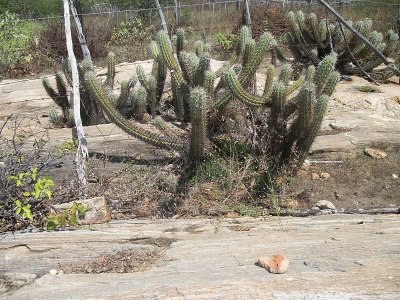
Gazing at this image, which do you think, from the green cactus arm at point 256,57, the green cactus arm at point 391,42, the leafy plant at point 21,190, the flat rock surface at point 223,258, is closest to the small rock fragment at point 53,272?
the flat rock surface at point 223,258

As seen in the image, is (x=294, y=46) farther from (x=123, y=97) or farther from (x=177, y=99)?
(x=123, y=97)

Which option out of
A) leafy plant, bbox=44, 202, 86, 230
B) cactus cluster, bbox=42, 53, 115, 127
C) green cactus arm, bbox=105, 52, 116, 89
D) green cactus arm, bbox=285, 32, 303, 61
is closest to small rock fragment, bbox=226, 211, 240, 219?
leafy plant, bbox=44, 202, 86, 230

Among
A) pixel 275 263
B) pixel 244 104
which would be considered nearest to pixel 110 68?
pixel 244 104

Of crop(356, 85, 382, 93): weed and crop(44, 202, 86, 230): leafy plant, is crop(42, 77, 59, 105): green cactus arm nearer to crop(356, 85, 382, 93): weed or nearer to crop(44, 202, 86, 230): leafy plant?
crop(44, 202, 86, 230): leafy plant

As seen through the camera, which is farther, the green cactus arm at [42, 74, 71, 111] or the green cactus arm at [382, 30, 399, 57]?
the green cactus arm at [382, 30, 399, 57]

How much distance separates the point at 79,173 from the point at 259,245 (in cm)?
237

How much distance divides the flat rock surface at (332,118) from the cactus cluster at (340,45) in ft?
1.13

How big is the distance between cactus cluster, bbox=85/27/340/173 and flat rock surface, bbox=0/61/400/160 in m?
0.47

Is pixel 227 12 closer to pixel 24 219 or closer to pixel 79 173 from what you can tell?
pixel 79 173

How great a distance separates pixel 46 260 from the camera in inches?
128

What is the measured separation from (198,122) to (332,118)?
268cm

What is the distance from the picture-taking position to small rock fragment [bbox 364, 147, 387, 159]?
585cm

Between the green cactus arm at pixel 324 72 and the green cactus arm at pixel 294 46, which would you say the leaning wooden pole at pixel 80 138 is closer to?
the green cactus arm at pixel 324 72

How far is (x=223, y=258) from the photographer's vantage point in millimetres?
3025
